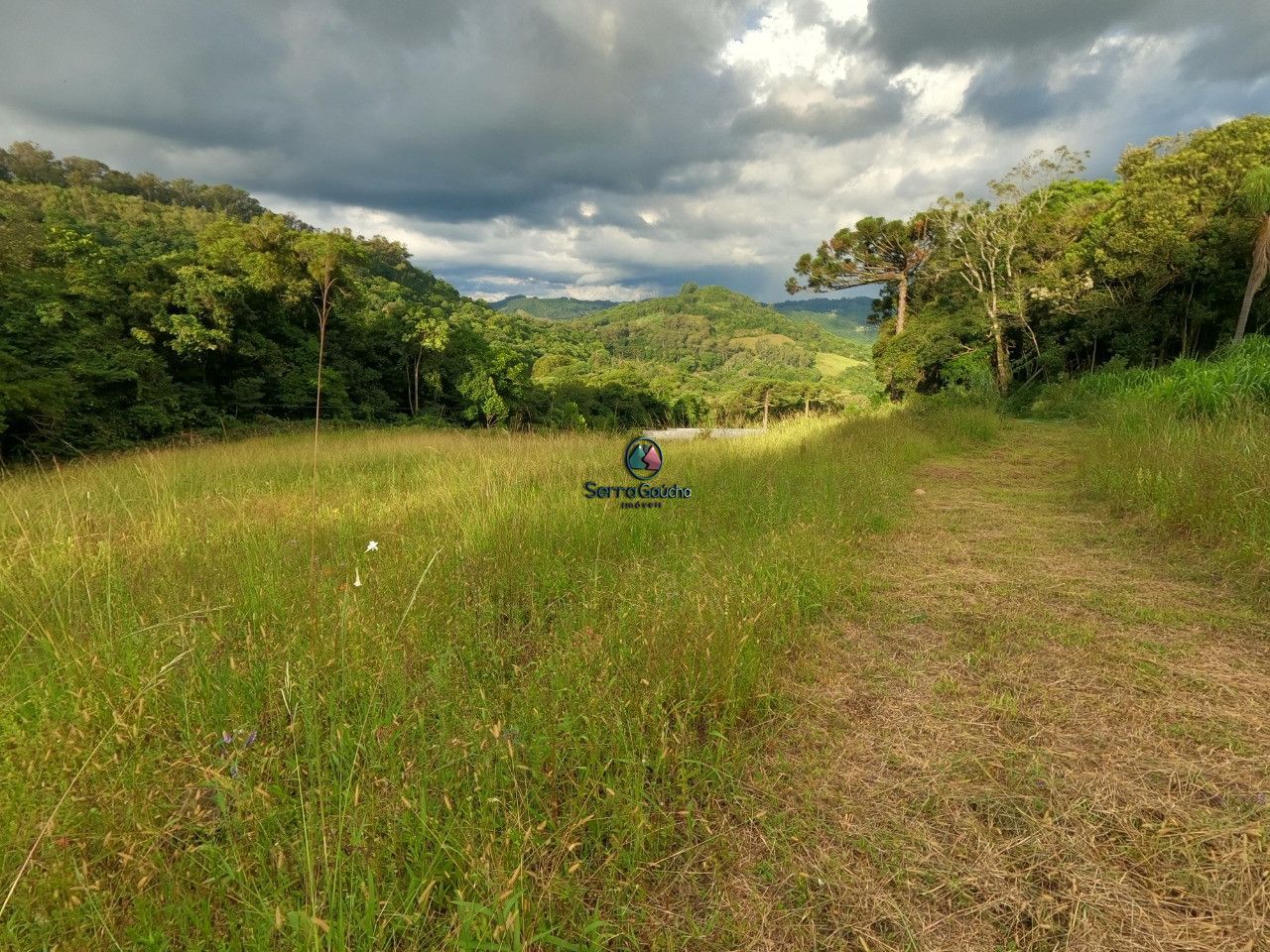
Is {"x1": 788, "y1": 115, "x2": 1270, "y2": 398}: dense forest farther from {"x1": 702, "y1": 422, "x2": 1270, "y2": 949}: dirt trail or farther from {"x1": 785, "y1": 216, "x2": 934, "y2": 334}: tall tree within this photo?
{"x1": 702, "y1": 422, "x2": 1270, "y2": 949}: dirt trail

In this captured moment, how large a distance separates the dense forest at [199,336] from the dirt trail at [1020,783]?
229 cm

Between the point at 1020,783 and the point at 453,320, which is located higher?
the point at 453,320

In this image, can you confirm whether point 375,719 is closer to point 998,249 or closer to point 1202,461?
point 1202,461

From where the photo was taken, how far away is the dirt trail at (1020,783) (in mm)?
1137

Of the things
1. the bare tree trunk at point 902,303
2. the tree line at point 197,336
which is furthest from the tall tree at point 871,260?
the tree line at point 197,336

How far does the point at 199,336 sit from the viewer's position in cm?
1475

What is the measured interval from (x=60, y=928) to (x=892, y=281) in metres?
28.7

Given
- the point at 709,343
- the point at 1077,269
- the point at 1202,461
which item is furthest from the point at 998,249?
the point at 709,343

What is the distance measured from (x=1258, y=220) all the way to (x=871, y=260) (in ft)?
41.5

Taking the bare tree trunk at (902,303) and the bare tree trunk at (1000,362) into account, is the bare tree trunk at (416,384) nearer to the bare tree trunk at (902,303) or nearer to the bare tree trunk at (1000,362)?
the bare tree trunk at (902,303)

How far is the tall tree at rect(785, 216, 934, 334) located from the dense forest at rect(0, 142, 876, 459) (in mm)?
5611

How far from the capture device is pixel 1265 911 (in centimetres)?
112

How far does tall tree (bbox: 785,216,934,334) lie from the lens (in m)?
21.9

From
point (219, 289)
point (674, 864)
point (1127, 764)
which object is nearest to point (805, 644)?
point (1127, 764)
